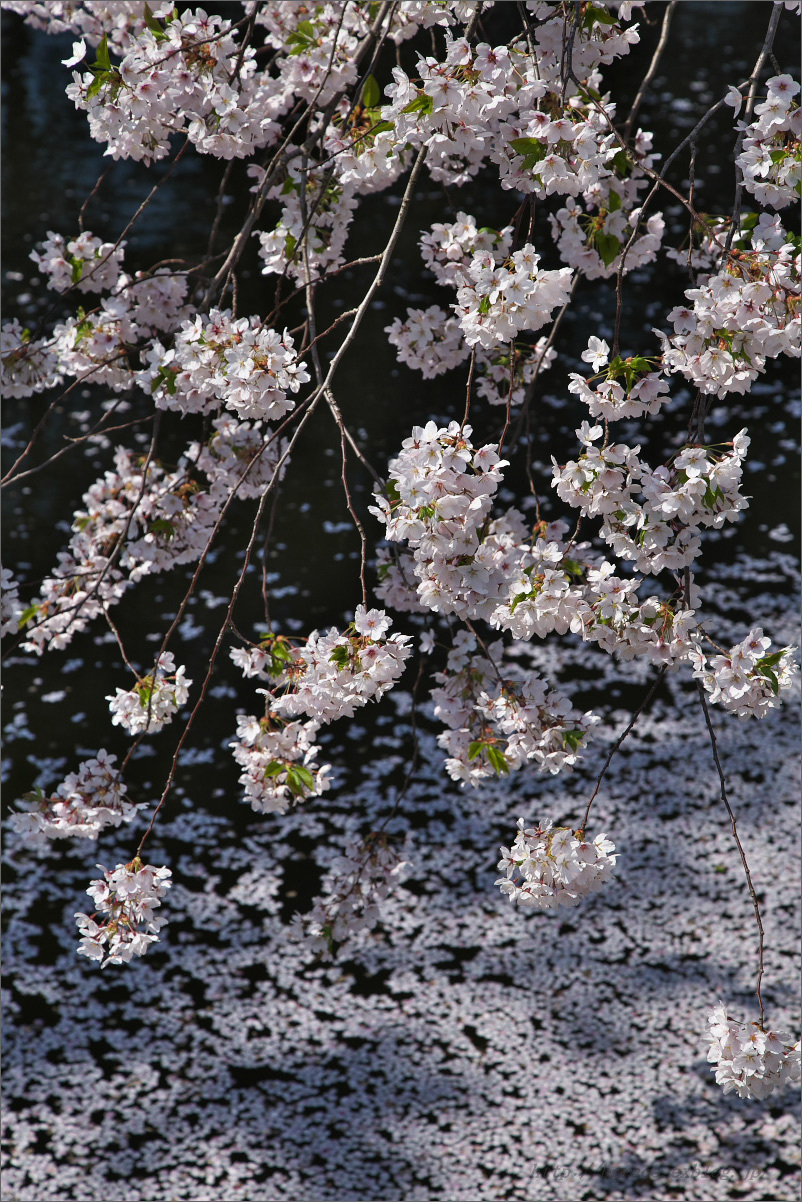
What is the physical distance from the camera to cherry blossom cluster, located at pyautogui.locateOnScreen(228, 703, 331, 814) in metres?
1.63

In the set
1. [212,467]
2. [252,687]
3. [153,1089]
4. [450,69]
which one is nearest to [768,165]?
[450,69]

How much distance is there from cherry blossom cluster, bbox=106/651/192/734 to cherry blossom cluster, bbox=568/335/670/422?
0.76 metres

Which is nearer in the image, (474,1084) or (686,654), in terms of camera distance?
(686,654)

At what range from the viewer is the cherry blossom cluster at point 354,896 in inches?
82.4

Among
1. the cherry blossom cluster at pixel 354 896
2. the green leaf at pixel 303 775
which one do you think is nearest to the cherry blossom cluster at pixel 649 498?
the green leaf at pixel 303 775

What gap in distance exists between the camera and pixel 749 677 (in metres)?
1.46

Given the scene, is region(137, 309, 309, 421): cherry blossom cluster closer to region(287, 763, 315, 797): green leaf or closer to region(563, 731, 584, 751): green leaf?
→ region(287, 763, 315, 797): green leaf

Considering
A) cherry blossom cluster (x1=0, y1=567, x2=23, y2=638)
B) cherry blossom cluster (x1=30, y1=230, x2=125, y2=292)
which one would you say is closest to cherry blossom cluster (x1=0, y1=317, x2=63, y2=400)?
cherry blossom cluster (x1=30, y1=230, x2=125, y2=292)

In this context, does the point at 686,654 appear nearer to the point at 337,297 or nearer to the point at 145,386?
the point at 145,386

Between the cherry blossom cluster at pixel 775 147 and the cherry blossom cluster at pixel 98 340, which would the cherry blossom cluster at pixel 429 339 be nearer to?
the cherry blossom cluster at pixel 98 340

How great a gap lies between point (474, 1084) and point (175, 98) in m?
2.69

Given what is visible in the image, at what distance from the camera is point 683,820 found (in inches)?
163

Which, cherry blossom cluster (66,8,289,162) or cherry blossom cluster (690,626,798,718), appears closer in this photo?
cherry blossom cluster (690,626,798,718)

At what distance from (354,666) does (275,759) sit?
1.15ft
